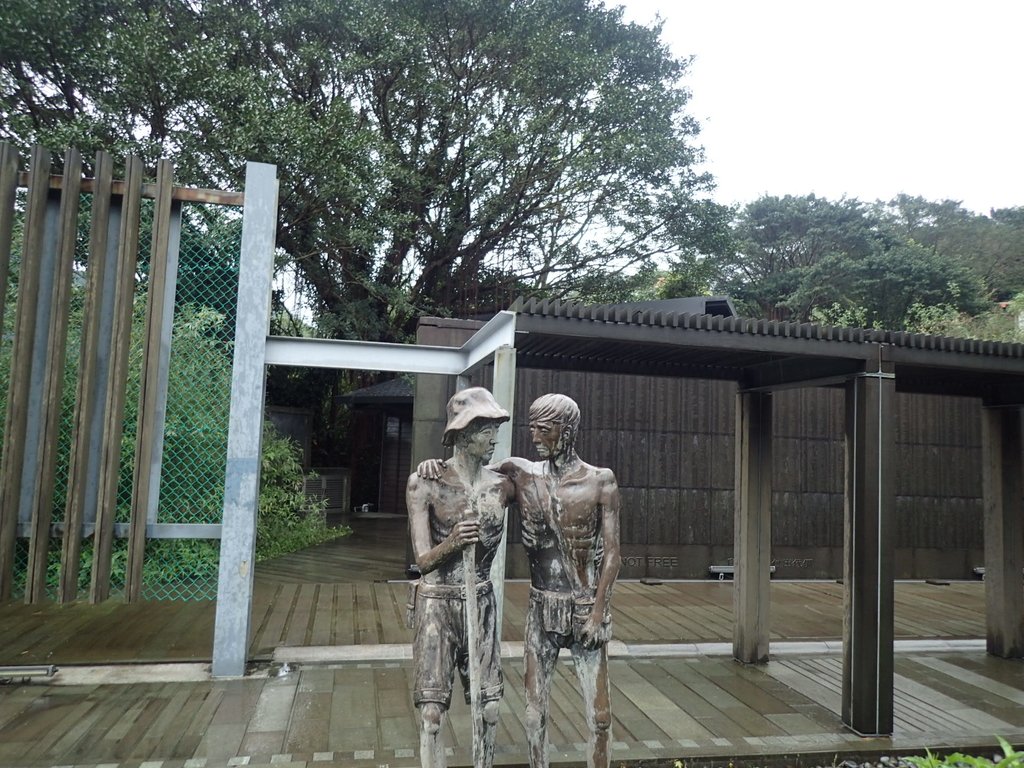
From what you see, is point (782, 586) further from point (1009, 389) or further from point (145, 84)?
point (145, 84)

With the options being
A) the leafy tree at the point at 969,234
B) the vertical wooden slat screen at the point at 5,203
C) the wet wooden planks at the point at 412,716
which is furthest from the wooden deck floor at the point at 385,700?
the leafy tree at the point at 969,234

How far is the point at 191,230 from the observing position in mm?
5125

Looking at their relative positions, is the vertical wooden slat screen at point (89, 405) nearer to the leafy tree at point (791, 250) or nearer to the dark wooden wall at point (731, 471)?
the dark wooden wall at point (731, 471)

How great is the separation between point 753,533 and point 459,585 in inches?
143

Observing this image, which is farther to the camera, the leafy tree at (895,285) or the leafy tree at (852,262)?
the leafy tree at (852,262)

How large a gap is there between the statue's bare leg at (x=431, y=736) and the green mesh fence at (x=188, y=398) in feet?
10.0

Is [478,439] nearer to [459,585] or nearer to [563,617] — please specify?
[459,585]

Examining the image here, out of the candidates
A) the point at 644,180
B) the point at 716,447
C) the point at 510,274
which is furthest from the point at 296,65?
the point at 716,447

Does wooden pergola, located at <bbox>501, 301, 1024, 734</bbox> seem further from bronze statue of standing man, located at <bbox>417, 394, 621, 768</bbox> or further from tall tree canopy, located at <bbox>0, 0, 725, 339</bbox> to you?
tall tree canopy, located at <bbox>0, 0, 725, 339</bbox>

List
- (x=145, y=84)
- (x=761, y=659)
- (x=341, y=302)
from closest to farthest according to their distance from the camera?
(x=761, y=659) < (x=145, y=84) < (x=341, y=302)

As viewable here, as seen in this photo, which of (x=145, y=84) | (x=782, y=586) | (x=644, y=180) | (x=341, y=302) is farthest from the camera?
Answer: (x=644, y=180)

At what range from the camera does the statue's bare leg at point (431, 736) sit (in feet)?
8.89

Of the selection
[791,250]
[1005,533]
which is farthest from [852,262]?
[1005,533]

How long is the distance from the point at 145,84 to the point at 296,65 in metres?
3.83
